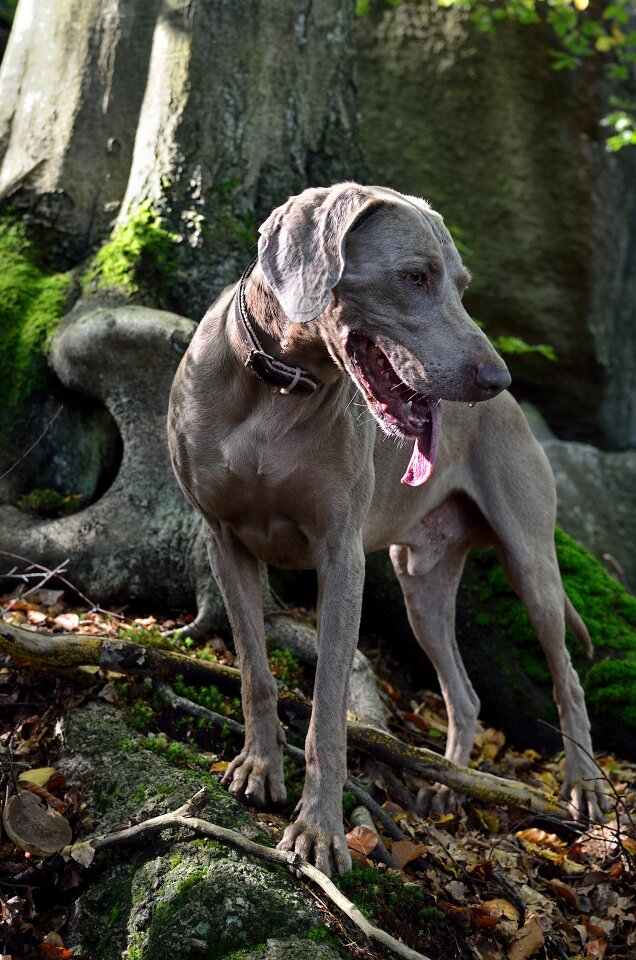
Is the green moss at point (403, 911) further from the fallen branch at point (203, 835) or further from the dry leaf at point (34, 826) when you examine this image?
the dry leaf at point (34, 826)

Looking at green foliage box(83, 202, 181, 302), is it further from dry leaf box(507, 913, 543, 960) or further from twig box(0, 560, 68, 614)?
dry leaf box(507, 913, 543, 960)

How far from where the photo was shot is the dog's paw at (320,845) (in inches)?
116

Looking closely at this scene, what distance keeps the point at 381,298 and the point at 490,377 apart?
1.40ft

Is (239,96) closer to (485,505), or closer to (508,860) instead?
(485,505)

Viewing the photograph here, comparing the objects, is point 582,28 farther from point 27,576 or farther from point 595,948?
point 595,948

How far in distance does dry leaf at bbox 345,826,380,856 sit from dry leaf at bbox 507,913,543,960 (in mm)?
563

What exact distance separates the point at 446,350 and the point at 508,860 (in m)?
2.22

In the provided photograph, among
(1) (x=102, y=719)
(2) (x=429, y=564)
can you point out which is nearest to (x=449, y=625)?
(2) (x=429, y=564)

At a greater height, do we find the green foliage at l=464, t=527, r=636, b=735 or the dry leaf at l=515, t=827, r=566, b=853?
the green foliage at l=464, t=527, r=636, b=735

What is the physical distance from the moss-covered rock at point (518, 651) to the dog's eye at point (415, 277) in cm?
256

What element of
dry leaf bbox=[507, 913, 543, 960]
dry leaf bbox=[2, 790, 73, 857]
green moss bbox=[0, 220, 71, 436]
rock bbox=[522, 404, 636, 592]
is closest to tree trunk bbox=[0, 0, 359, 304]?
green moss bbox=[0, 220, 71, 436]

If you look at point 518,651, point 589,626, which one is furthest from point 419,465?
point 589,626

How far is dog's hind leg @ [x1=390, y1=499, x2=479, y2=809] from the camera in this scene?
15.3ft

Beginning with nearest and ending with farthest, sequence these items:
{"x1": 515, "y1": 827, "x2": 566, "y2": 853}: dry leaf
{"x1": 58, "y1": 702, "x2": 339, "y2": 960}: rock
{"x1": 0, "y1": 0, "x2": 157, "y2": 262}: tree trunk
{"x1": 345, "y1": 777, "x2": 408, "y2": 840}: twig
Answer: {"x1": 58, "y1": 702, "x2": 339, "y2": 960}: rock
{"x1": 345, "y1": 777, "x2": 408, "y2": 840}: twig
{"x1": 515, "y1": 827, "x2": 566, "y2": 853}: dry leaf
{"x1": 0, "y1": 0, "x2": 157, "y2": 262}: tree trunk
